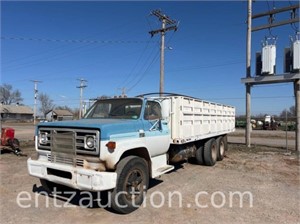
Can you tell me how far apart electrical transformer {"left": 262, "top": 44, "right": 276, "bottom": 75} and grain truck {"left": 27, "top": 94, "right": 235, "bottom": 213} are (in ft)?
31.1

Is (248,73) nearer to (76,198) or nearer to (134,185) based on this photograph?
(134,185)

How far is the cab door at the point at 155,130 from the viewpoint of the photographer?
6156 millimetres

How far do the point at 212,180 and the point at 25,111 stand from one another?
342 feet

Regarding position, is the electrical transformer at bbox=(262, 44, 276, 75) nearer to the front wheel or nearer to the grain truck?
the grain truck

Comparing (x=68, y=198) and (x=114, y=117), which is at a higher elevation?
(x=114, y=117)

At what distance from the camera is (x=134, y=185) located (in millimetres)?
5488

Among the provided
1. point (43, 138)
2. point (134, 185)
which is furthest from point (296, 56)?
point (43, 138)

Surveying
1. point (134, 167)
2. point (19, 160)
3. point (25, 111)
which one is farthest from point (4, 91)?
point (134, 167)

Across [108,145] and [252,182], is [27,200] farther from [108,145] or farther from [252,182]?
[252,182]

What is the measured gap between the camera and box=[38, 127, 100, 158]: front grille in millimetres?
4941

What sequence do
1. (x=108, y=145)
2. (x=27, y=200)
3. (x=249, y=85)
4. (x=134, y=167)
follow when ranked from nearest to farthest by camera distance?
(x=108, y=145) → (x=134, y=167) → (x=27, y=200) → (x=249, y=85)

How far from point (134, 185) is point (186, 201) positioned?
1324 mm

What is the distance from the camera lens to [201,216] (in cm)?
515

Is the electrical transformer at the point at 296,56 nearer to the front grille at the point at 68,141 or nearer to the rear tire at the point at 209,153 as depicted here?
the rear tire at the point at 209,153
